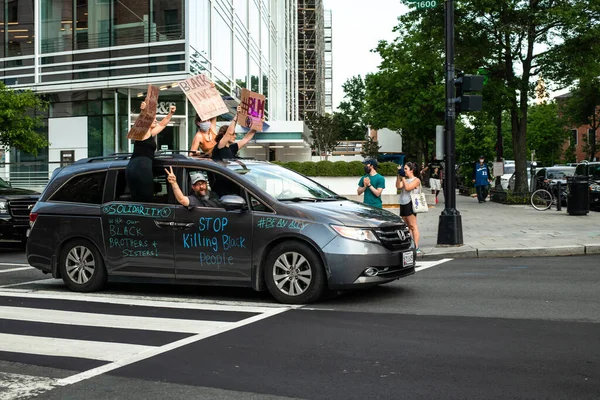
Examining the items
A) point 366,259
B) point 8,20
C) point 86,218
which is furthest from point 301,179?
point 8,20

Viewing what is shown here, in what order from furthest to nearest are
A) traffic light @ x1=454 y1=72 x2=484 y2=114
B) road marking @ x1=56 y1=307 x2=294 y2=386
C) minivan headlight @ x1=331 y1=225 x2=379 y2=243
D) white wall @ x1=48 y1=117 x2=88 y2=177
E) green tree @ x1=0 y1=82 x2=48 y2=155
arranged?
white wall @ x1=48 y1=117 x2=88 y2=177
green tree @ x1=0 y1=82 x2=48 y2=155
traffic light @ x1=454 y1=72 x2=484 y2=114
minivan headlight @ x1=331 y1=225 x2=379 y2=243
road marking @ x1=56 y1=307 x2=294 y2=386

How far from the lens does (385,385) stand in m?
5.18

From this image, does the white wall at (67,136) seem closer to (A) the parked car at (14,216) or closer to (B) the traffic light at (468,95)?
(A) the parked car at (14,216)

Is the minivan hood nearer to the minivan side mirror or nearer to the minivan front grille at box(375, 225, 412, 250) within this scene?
the minivan front grille at box(375, 225, 412, 250)

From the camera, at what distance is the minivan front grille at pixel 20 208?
50.6 ft

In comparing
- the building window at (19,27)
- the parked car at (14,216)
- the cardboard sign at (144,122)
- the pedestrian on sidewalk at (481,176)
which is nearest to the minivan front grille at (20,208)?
the parked car at (14,216)

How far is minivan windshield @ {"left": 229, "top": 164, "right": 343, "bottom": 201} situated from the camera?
29.5 feet

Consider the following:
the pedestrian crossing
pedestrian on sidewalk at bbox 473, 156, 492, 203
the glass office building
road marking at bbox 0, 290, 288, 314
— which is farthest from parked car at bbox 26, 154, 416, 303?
pedestrian on sidewalk at bbox 473, 156, 492, 203

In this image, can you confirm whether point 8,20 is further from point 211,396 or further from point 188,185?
point 211,396

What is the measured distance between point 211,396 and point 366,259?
143 inches

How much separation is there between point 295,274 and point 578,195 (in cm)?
1655

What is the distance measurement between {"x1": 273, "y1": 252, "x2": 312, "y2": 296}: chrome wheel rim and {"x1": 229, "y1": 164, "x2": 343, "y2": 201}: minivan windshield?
767 mm

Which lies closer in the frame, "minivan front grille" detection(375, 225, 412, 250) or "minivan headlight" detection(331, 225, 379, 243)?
"minivan headlight" detection(331, 225, 379, 243)

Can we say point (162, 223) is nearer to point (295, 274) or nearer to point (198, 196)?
point (198, 196)
